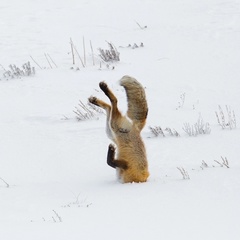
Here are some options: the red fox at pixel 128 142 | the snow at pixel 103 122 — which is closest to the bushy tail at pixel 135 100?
the red fox at pixel 128 142

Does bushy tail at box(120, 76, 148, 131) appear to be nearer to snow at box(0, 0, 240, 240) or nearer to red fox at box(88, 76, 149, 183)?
red fox at box(88, 76, 149, 183)

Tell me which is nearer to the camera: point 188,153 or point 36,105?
point 188,153

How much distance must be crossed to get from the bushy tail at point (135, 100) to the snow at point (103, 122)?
647 mm

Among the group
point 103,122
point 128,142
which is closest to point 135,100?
point 128,142

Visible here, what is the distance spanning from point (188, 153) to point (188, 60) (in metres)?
4.24

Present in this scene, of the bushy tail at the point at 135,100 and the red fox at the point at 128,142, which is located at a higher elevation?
the bushy tail at the point at 135,100

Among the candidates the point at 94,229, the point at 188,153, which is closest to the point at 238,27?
the point at 188,153

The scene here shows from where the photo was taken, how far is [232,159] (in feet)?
23.5

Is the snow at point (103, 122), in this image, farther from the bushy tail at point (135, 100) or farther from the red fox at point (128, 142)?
the bushy tail at point (135, 100)

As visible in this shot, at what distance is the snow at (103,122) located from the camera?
5418 millimetres

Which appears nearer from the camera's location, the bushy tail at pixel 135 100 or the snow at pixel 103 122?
the snow at pixel 103 122

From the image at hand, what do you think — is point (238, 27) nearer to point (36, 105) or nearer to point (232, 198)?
point (36, 105)

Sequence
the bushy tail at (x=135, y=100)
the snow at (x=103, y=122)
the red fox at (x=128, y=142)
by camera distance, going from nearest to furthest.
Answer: the snow at (x=103, y=122) → the bushy tail at (x=135, y=100) → the red fox at (x=128, y=142)

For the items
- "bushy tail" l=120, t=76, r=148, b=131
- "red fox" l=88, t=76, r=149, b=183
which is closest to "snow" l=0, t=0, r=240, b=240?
"red fox" l=88, t=76, r=149, b=183
